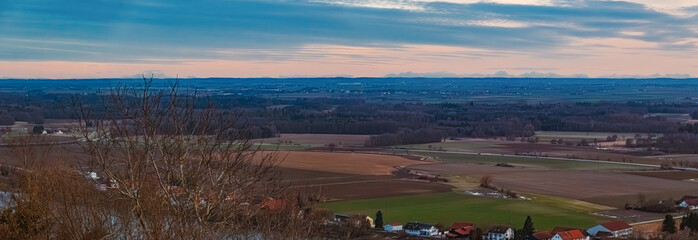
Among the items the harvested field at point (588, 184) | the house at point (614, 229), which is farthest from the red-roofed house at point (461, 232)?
the harvested field at point (588, 184)

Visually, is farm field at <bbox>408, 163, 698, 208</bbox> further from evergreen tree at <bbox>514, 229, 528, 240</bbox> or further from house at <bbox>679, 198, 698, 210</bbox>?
evergreen tree at <bbox>514, 229, 528, 240</bbox>

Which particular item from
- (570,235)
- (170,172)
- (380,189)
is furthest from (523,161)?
(170,172)

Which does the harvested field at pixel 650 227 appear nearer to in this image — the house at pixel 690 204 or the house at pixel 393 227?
the house at pixel 690 204

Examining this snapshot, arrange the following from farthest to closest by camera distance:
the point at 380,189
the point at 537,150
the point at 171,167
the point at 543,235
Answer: the point at 537,150 → the point at 380,189 → the point at 543,235 → the point at 171,167

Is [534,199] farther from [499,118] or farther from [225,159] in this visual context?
[499,118]

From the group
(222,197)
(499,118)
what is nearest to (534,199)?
(222,197)

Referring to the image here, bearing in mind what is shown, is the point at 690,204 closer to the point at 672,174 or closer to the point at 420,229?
the point at 672,174
